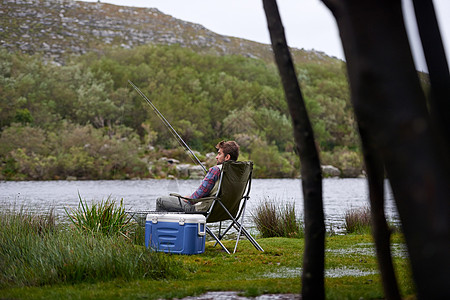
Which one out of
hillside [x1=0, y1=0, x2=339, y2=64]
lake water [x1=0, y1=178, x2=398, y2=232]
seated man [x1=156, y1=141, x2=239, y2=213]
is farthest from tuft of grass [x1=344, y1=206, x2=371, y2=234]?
hillside [x1=0, y1=0, x2=339, y2=64]

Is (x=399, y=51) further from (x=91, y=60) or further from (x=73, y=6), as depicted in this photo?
(x=73, y=6)

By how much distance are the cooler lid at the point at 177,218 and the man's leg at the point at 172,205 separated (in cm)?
37

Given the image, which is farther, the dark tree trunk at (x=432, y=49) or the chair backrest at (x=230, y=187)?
the chair backrest at (x=230, y=187)

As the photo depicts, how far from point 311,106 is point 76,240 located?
48100 millimetres

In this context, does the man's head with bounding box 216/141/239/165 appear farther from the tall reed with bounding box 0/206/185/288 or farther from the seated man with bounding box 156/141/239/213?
A: the tall reed with bounding box 0/206/185/288

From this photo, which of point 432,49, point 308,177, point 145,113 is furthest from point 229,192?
point 145,113

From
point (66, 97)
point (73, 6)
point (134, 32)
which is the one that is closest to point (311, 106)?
point (66, 97)

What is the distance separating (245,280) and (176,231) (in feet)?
4.47

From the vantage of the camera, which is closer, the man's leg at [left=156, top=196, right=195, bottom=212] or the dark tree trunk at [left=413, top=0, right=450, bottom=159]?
the dark tree trunk at [left=413, top=0, right=450, bottom=159]

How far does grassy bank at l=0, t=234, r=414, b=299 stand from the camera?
3414 mm

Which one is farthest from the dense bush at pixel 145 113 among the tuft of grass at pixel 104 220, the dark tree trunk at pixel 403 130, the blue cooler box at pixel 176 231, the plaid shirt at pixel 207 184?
the dark tree trunk at pixel 403 130

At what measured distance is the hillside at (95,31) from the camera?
6356 centimetres

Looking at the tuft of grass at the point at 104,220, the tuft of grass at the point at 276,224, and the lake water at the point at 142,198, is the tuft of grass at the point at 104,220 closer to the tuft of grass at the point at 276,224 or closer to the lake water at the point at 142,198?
the lake water at the point at 142,198

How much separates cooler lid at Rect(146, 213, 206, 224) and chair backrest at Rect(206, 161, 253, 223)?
302 millimetres
